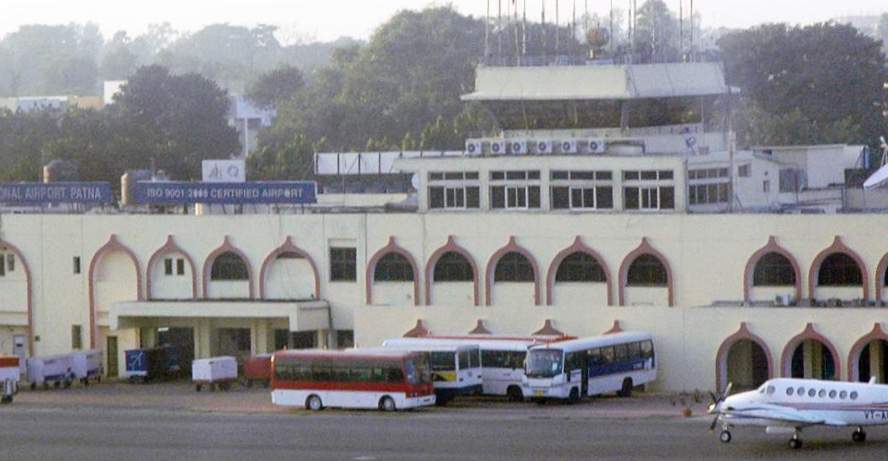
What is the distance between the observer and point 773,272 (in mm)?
73750

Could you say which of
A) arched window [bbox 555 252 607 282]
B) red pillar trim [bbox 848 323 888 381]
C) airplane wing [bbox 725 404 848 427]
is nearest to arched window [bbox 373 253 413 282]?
arched window [bbox 555 252 607 282]

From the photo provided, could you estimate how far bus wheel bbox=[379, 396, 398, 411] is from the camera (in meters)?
68.2

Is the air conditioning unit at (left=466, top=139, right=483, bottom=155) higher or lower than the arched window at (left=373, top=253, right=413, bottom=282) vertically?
higher

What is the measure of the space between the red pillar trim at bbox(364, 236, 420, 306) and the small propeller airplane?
21.4 meters

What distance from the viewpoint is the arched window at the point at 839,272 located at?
7250 cm

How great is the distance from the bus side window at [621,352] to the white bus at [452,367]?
4.27 metres

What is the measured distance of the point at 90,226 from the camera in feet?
276

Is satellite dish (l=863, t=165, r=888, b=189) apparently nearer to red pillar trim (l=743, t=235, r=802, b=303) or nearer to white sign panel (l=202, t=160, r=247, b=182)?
red pillar trim (l=743, t=235, r=802, b=303)

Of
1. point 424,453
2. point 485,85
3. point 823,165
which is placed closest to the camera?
point 424,453

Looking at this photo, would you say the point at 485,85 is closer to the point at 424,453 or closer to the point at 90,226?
the point at 90,226

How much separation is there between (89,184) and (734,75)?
88409mm

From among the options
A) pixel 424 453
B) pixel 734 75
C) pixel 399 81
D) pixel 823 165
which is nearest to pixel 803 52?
pixel 734 75

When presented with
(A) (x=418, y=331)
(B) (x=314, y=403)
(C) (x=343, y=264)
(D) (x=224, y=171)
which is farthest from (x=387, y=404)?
(D) (x=224, y=171)

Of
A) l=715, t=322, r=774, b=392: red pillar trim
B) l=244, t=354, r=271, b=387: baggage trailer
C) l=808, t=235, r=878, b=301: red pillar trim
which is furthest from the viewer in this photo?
l=244, t=354, r=271, b=387: baggage trailer
